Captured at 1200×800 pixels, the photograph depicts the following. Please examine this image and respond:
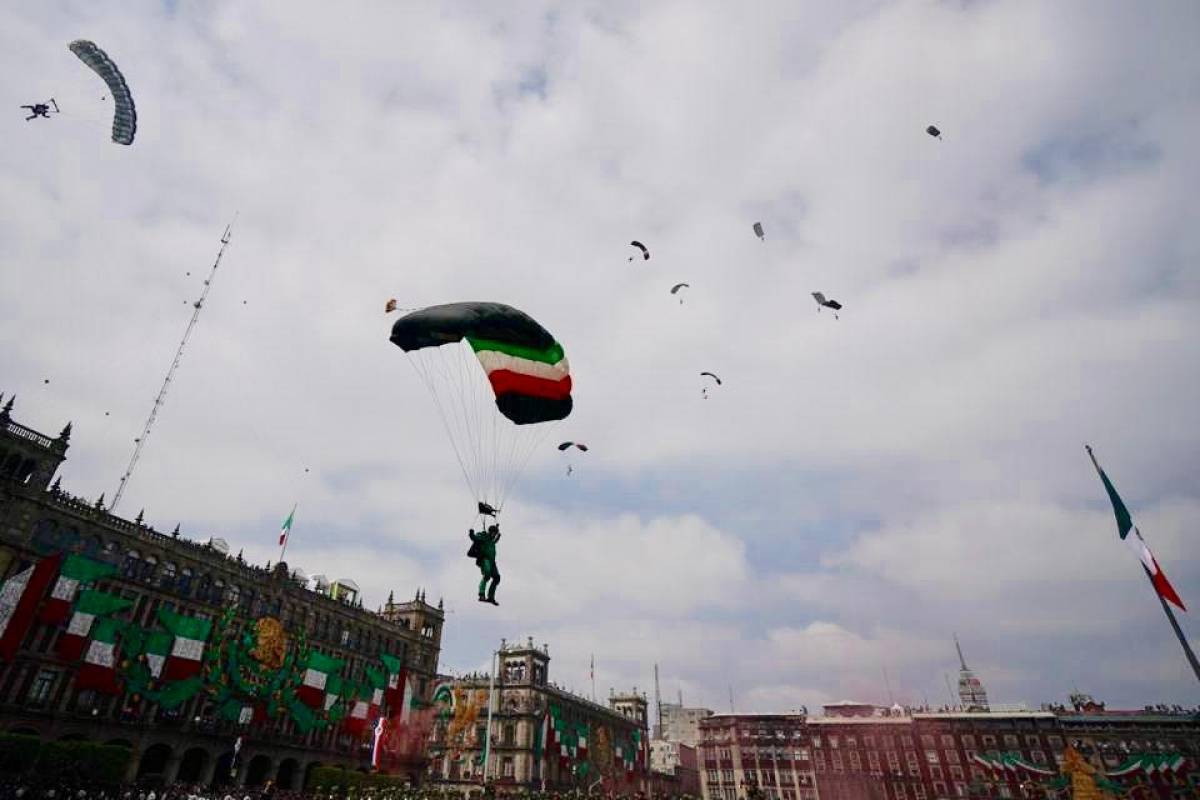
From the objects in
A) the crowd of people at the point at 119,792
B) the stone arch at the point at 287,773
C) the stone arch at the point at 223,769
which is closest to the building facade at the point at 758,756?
the crowd of people at the point at 119,792

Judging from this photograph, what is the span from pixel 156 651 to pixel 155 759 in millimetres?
8690

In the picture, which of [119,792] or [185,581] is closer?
[119,792]

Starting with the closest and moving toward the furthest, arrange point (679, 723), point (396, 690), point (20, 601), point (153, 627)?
point (20, 601), point (153, 627), point (396, 690), point (679, 723)

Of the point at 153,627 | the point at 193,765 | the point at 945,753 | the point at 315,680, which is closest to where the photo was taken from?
the point at 153,627

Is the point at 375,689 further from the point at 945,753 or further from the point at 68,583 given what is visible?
the point at 945,753

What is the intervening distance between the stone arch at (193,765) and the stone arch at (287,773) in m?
5.91

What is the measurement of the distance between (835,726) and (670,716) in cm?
7492

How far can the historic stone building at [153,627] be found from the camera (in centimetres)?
3406

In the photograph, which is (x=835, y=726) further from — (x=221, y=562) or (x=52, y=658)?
(x=52, y=658)

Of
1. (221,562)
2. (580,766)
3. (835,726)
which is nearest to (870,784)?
(835,726)

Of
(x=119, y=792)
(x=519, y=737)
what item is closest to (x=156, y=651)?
(x=119, y=792)

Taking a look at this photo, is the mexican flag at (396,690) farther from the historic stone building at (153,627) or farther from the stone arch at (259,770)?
the stone arch at (259,770)

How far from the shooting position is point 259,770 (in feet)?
150

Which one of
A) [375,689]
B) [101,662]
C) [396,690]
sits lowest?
[101,662]
